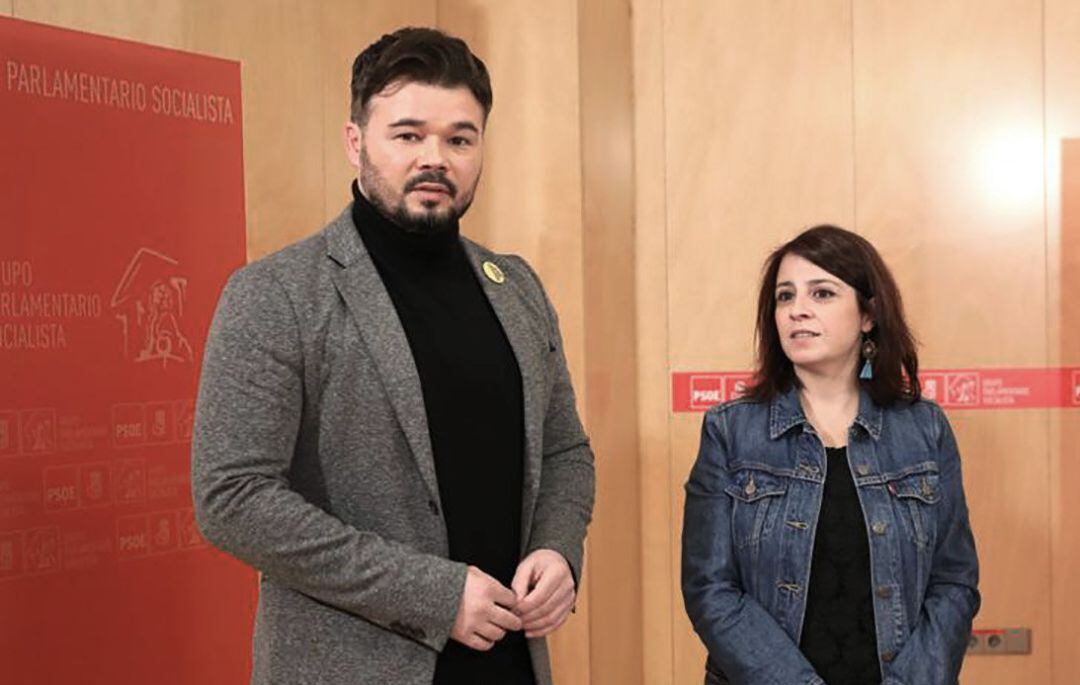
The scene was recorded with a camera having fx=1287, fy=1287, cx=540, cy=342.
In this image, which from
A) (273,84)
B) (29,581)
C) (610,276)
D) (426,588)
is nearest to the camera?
(426,588)

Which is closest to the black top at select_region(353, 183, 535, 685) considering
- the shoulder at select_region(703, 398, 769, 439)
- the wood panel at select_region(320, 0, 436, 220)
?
the shoulder at select_region(703, 398, 769, 439)

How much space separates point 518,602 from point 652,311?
2.32 metres

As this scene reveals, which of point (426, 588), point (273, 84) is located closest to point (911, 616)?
point (426, 588)

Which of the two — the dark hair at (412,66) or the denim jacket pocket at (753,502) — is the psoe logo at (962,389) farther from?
the dark hair at (412,66)

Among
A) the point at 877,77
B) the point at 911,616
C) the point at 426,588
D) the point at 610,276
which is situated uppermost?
the point at 877,77

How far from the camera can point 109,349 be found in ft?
8.54

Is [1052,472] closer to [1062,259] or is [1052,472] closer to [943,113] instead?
[1062,259]

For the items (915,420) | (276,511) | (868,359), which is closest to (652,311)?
(868,359)

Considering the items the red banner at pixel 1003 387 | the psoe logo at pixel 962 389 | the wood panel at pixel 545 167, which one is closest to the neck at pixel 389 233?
the wood panel at pixel 545 167

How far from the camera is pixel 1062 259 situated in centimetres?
396

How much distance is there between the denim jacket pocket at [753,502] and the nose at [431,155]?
1042 mm

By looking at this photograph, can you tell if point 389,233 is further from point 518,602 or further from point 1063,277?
point 1063,277

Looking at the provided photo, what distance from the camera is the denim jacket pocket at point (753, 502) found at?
257 cm

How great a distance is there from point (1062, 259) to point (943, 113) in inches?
22.8
